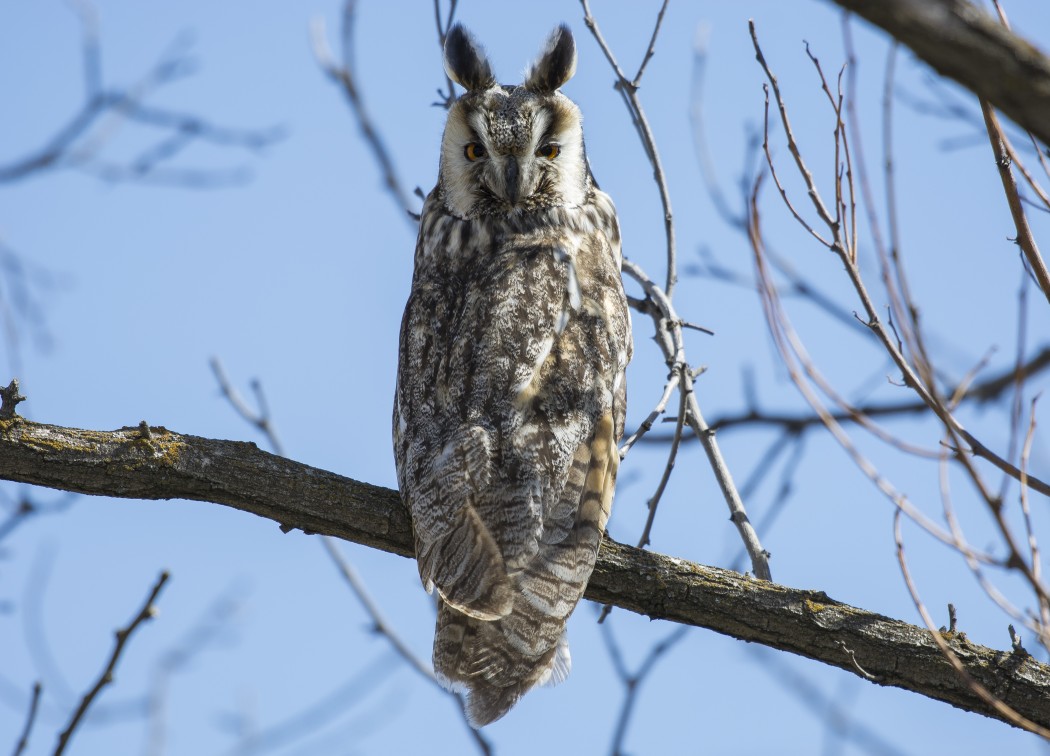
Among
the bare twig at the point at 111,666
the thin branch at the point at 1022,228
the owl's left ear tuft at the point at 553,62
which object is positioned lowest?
the bare twig at the point at 111,666

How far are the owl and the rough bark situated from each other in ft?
7.22

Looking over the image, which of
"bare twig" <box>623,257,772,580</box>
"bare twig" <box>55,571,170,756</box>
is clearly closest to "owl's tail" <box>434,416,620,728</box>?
"bare twig" <box>623,257,772,580</box>

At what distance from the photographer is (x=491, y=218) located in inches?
159

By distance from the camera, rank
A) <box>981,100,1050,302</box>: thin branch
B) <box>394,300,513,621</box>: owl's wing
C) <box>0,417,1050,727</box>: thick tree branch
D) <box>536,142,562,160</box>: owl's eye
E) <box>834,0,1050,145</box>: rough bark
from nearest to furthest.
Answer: <box>834,0,1050,145</box>: rough bark, <box>981,100,1050,302</box>: thin branch, <box>0,417,1050,727</box>: thick tree branch, <box>394,300,513,621</box>: owl's wing, <box>536,142,562,160</box>: owl's eye

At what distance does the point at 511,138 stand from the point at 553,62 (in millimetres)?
620

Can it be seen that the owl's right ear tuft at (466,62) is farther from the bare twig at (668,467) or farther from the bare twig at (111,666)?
the bare twig at (111,666)

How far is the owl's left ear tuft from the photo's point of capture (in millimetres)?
4387

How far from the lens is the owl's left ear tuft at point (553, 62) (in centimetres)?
439

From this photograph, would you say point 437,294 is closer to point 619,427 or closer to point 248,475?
point 619,427

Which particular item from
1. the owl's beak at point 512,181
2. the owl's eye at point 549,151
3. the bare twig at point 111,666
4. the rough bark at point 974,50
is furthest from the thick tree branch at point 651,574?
the rough bark at point 974,50

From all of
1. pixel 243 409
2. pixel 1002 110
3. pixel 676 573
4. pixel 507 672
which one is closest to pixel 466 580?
pixel 507 672

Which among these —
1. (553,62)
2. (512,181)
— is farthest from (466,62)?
(512,181)

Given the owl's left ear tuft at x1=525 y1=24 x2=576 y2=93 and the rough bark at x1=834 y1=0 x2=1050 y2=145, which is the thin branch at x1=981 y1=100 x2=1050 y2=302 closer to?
the rough bark at x1=834 y1=0 x2=1050 y2=145

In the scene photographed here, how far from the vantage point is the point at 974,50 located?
111cm
